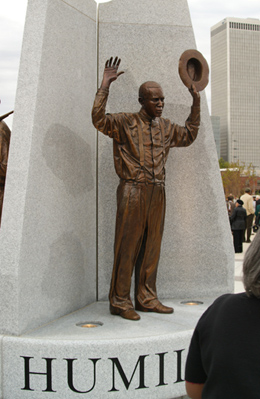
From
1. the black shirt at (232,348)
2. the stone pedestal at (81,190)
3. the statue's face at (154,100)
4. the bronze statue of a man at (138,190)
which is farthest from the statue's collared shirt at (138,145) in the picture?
the black shirt at (232,348)

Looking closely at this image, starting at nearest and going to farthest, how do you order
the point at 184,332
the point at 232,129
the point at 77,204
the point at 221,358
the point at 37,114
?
the point at 221,358
the point at 184,332
the point at 37,114
the point at 77,204
the point at 232,129

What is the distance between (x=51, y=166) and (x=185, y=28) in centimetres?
243

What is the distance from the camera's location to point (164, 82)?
5570 mm

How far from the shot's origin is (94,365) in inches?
144

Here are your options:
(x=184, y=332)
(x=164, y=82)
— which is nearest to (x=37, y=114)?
(x=164, y=82)

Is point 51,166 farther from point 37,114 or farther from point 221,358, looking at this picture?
point 221,358

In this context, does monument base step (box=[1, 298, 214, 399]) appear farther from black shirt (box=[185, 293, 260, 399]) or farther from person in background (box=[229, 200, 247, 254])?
person in background (box=[229, 200, 247, 254])

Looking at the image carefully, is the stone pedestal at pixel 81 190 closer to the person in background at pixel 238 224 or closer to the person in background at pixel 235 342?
the person in background at pixel 235 342

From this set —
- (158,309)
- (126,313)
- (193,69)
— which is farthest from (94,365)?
(193,69)

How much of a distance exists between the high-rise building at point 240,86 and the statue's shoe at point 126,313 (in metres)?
112

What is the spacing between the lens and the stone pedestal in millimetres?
3959

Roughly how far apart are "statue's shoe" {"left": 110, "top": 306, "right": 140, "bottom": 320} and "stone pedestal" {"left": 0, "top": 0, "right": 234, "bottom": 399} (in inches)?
2.9

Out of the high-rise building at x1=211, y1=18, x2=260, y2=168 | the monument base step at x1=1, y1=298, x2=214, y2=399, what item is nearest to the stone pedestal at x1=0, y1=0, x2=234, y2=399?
the monument base step at x1=1, y1=298, x2=214, y2=399

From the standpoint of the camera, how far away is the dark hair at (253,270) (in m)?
1.44
